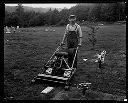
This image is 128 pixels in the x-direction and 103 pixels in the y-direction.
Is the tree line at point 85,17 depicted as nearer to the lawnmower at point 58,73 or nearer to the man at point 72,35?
the man at point 72,35

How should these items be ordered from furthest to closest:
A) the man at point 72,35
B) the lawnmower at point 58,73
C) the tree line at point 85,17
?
the tree line at point 85,17 → the man at point 72,35 → the lawnmower at point 58,73

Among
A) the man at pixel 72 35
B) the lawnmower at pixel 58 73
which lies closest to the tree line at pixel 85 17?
the man at pixel 72 35

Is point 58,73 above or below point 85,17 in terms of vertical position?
below

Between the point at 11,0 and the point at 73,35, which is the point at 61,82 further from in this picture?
the point at 11,0

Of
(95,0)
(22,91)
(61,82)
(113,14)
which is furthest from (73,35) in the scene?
(113,14)

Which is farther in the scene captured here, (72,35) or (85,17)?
(85,17)

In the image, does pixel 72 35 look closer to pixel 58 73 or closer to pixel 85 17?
pixel 58 73

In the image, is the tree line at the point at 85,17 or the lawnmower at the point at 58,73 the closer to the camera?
the lawnmower at the point at 58,73

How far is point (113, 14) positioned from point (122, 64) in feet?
120

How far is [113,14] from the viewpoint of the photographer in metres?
46.6

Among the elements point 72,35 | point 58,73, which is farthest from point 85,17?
point 58,73

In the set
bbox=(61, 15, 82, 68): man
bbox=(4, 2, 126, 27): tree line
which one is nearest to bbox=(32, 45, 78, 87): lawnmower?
bbox=(61, 15, 82, 68): man

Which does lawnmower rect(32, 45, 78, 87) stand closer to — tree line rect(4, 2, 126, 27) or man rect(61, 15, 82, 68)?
man rect(61, 15, 82, 68)

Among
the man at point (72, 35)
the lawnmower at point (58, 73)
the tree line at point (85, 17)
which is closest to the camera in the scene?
the lawnmower at point (58, 73)
